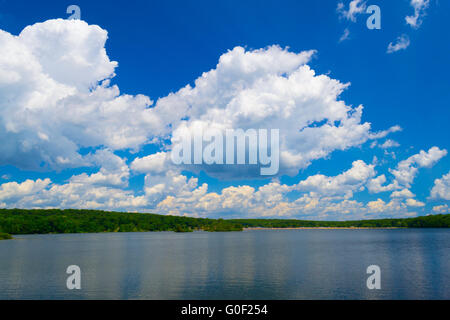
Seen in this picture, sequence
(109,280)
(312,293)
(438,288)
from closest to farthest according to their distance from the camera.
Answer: (312,293) < (438,288) < (109,280)

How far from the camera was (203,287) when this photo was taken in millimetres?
45250

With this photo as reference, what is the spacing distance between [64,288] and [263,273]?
30.1 meters
